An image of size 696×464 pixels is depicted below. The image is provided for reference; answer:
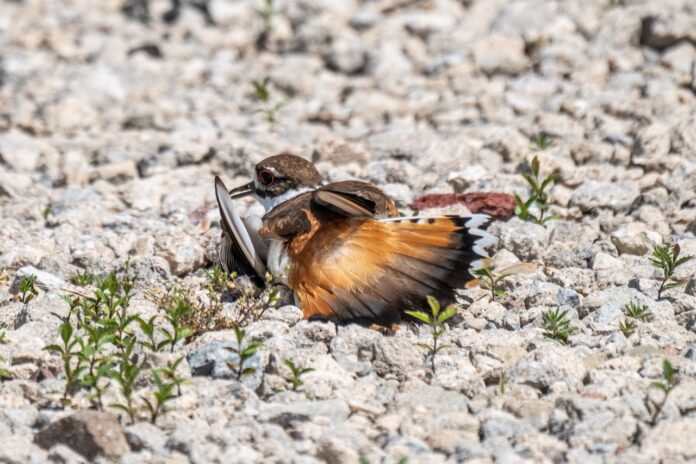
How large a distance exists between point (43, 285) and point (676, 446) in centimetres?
326

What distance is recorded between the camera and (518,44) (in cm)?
912

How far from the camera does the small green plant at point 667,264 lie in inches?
219

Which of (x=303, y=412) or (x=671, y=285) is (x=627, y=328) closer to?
(x=671, y=285)

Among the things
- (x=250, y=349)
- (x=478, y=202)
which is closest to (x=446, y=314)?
(x=250, y=349)

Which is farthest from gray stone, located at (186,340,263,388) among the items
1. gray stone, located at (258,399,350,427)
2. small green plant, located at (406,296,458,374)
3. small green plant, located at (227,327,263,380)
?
small green plant, located at (406,296,458,374)

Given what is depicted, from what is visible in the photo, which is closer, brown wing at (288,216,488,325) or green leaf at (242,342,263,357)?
green leaf at (242,342,263,357)

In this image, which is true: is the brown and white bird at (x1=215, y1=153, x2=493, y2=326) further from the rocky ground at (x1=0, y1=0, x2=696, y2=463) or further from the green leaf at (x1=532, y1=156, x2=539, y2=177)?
the green leaf at (x1=532, y1=156, x2=539, y2=177)

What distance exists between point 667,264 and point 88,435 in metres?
2.99

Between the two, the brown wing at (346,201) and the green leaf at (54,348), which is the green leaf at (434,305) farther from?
the green leaf at (54,348)

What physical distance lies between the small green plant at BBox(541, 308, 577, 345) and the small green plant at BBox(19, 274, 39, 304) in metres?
2.52

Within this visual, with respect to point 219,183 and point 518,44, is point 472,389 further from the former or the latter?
point 518,44

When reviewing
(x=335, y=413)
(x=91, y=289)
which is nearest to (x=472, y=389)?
(x=335, y=413)

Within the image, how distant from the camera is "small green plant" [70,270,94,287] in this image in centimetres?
580

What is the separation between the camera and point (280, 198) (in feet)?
21.8
